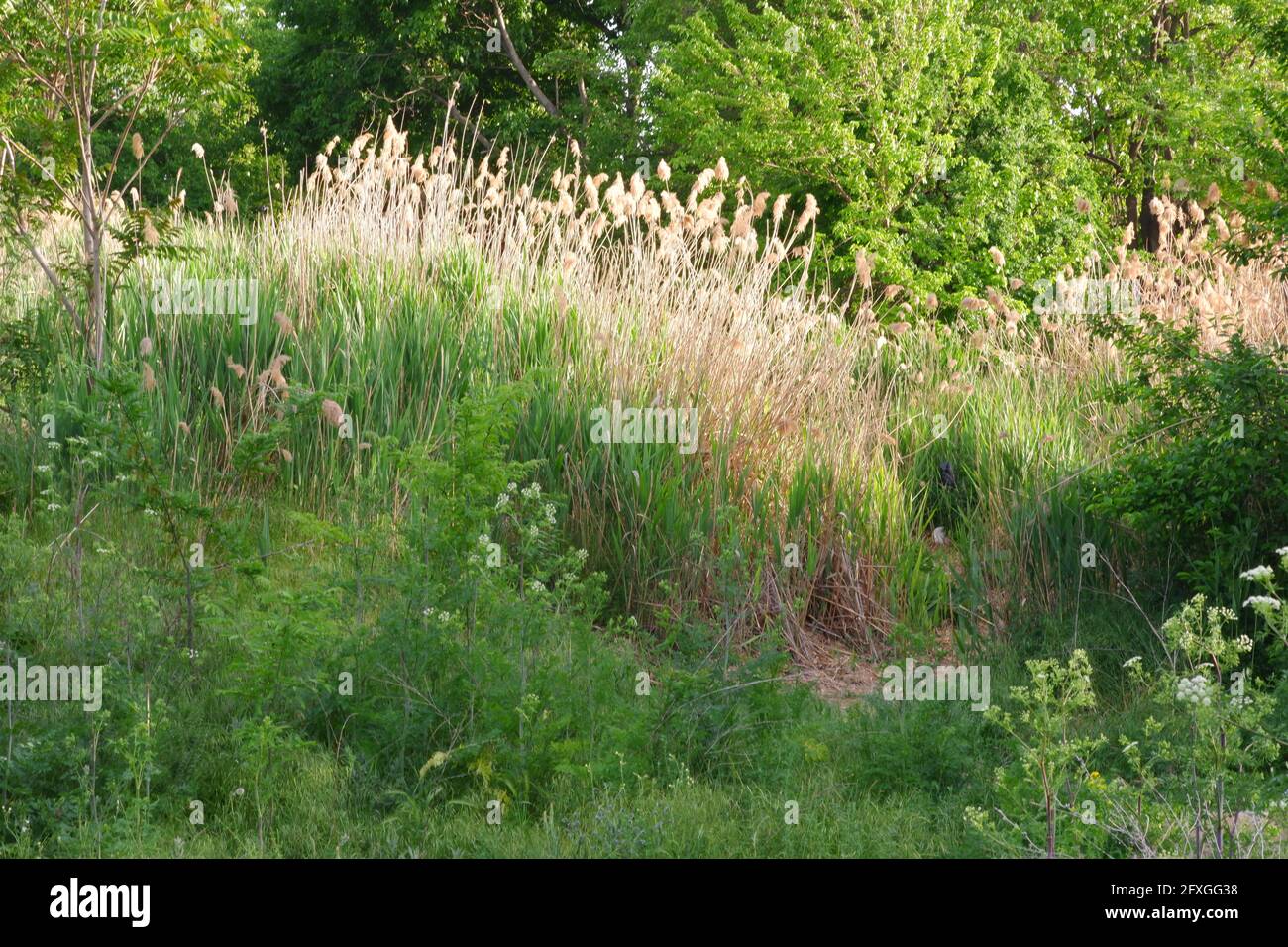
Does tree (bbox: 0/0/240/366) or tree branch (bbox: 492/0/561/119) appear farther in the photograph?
tree branch (bbox: 492/0/561/119)

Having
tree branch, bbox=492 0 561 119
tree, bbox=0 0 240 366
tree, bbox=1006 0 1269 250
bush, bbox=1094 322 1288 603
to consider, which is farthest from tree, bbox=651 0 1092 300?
tree branch, bbox=492 0 561 119

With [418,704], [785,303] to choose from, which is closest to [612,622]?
[418,704]

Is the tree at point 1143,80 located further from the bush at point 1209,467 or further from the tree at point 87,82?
the tree at point 87,82

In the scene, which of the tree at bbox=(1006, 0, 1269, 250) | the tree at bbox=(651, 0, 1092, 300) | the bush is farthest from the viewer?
the tree at bbox=(1006, 0, 1269, 250)

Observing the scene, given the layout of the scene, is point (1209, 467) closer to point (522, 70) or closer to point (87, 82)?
point (87, 82)

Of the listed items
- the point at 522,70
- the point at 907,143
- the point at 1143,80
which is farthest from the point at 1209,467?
the point at 522,70

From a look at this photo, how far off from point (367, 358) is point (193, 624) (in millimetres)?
2800

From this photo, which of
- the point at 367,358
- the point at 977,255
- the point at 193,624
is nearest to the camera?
the point at 193,624

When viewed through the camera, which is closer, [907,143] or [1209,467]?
[1209,467]

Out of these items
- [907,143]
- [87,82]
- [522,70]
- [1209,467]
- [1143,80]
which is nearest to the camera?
[1209,467]

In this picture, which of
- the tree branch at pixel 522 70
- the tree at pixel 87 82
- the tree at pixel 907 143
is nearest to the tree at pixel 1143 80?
the tree at pixel 907 143

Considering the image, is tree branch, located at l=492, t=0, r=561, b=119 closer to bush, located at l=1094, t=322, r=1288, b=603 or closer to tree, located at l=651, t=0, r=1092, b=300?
tree, located at l=651, t=0, r=1092, b=300
